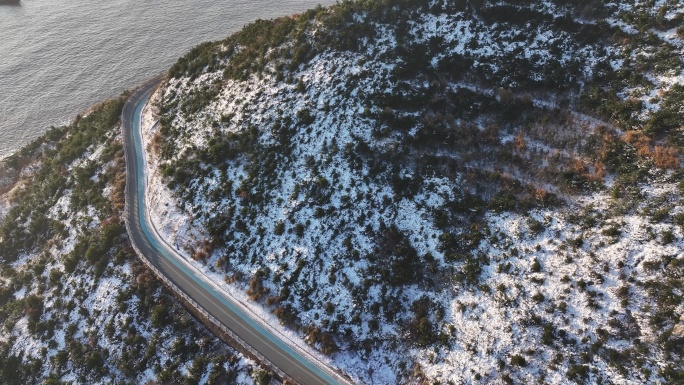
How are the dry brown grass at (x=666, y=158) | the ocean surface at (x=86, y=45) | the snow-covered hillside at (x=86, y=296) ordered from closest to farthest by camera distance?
the dry brown grass at (x=666, y=158), the snow-covered hillside at (x=86, y=296), the ocean surface at (x=86, y=45)

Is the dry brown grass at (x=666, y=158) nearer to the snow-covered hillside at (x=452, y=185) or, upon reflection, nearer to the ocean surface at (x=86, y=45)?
the snow-covered hillside at (x=452, y=185)

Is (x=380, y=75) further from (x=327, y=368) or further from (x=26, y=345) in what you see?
(x=26, y=345)

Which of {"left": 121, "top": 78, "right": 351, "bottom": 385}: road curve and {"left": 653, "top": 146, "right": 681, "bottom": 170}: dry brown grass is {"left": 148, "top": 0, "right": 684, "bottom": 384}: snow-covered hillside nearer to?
{"left": 653, "top": 146, "right": 681, "bottom": 170}: dry brown grass

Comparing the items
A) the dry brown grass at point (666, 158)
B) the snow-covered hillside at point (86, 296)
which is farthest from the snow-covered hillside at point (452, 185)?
the snow-covered hillside at point (86, 296)

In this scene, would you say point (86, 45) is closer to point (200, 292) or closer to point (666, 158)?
point (200, 292)

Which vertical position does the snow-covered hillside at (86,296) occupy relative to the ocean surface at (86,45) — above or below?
below

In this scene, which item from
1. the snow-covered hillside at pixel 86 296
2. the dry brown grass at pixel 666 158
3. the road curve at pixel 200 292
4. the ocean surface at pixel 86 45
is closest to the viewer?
the dry brown grass at pixel 666 158

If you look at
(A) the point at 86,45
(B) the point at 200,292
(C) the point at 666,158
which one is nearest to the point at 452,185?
(C) the point at 666,158
